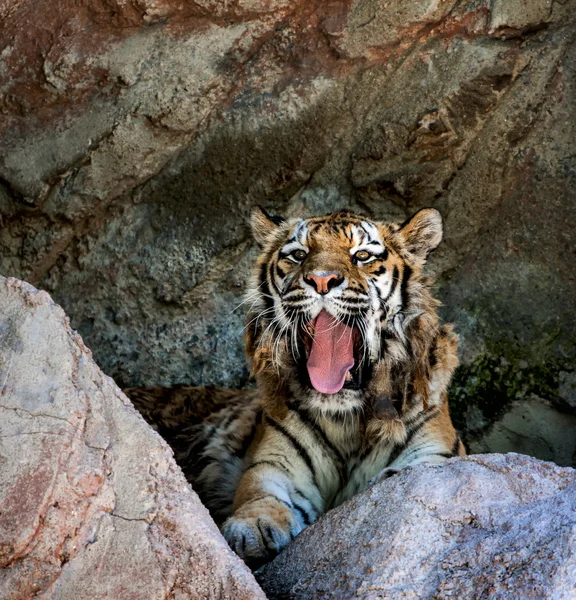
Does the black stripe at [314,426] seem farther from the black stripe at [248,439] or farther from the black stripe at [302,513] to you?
the black stripe at [248,439]

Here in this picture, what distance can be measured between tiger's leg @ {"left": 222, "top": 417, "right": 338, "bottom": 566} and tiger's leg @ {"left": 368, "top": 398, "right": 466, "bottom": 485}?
332 millimetres

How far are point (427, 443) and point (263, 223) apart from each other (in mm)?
1260

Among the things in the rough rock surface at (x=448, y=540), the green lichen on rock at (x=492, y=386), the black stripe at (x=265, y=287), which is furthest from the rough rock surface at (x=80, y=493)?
the green lichen on rock at (x=492, y=386)

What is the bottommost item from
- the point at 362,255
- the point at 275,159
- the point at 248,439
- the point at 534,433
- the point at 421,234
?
the point at 534,433

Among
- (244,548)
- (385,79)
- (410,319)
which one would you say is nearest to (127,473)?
(244,548)

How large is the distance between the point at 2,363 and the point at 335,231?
80.1 inches

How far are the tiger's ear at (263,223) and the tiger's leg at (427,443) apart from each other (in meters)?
1.10

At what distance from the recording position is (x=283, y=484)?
13.9 ft

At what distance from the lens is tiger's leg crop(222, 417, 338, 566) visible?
12.5 ft

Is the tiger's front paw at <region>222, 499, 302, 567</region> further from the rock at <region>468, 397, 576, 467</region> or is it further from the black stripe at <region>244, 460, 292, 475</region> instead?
the rock at <region>468, 397, 576, 467</region>

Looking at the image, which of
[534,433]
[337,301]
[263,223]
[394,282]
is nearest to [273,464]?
[337,301]

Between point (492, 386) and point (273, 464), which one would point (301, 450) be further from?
point (492, 386)

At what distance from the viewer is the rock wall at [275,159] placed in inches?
194

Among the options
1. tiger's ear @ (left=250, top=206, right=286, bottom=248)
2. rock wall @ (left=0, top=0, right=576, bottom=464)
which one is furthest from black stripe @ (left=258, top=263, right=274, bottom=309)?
rock wall @ (left=0, top=0, right=576, bottom=464)
